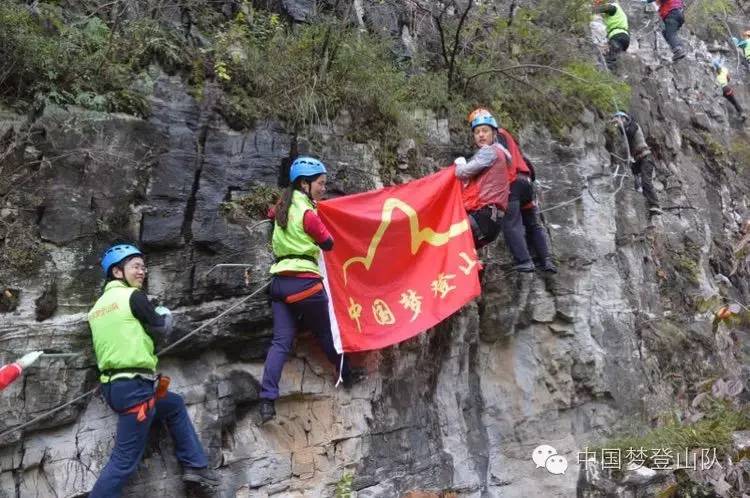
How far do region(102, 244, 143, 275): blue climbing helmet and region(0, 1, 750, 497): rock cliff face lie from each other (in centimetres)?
34

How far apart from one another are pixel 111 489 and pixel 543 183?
5919 mm

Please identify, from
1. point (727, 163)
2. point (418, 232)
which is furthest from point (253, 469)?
point (727, 163)

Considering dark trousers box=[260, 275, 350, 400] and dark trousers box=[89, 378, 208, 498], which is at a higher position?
dark trousers box=[260, 275, 350, 400]

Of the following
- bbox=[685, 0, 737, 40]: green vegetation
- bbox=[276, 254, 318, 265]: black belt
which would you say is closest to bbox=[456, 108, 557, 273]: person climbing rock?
bbox=[276, 254, 318, 265]: black belt

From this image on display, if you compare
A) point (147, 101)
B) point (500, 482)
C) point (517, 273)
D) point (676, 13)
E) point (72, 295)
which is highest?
point (676, 13)

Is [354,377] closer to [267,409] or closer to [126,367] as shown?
[267,409]

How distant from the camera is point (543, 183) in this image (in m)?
8.23

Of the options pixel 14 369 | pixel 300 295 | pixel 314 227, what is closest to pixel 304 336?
pixel 300 295

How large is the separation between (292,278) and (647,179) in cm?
695

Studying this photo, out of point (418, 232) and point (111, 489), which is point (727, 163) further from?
point (111, 489)

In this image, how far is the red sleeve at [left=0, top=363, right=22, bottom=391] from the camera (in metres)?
4.21

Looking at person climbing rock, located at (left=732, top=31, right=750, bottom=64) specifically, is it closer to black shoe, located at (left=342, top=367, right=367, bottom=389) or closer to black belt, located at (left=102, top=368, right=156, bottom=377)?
black shoe, located at (left=342, top=367, right=367, bottom=389)

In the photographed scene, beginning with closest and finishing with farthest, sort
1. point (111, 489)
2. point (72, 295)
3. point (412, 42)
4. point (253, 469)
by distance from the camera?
point (111, 489) < point (72, 295) < point (253, 469) < point (412, 42)

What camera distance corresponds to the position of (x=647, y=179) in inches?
402
